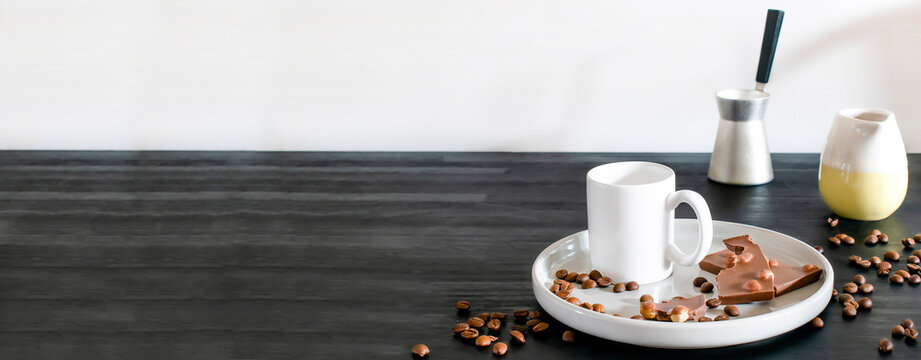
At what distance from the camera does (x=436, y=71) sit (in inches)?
64.3

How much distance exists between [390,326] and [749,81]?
99 centimetres

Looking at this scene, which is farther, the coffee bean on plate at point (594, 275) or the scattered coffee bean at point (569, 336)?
the coffee bean on plate at point (594, 275)

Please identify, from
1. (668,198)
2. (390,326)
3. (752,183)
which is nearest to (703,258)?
(668,198)

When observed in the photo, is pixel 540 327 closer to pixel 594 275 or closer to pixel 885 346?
pixel 594 275

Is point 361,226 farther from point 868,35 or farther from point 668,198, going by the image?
point 868,35

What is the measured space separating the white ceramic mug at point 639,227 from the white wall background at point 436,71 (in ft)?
2.19

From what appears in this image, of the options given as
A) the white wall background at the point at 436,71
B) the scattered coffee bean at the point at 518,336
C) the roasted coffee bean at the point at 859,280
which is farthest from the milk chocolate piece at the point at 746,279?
the white wall background at the point at 436,71

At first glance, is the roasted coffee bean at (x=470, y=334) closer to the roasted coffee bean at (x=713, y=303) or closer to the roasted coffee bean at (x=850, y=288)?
the roasted coffee bean at (x=713, y=303)

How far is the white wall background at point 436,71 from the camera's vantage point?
157cm

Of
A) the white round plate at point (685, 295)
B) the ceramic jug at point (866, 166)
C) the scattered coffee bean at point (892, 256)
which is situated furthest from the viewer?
the ceramic jug at point (866, 166)

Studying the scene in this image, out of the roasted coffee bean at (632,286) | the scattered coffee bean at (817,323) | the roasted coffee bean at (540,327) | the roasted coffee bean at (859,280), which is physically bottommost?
the roasted coffee bean at (859,280)

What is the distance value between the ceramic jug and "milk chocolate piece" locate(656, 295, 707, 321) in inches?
17.6

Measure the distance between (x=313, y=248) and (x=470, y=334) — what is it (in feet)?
1.20

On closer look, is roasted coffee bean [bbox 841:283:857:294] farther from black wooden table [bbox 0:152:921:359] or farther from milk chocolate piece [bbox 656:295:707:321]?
milk chocolate piece [bbox 656:295:707:321]
